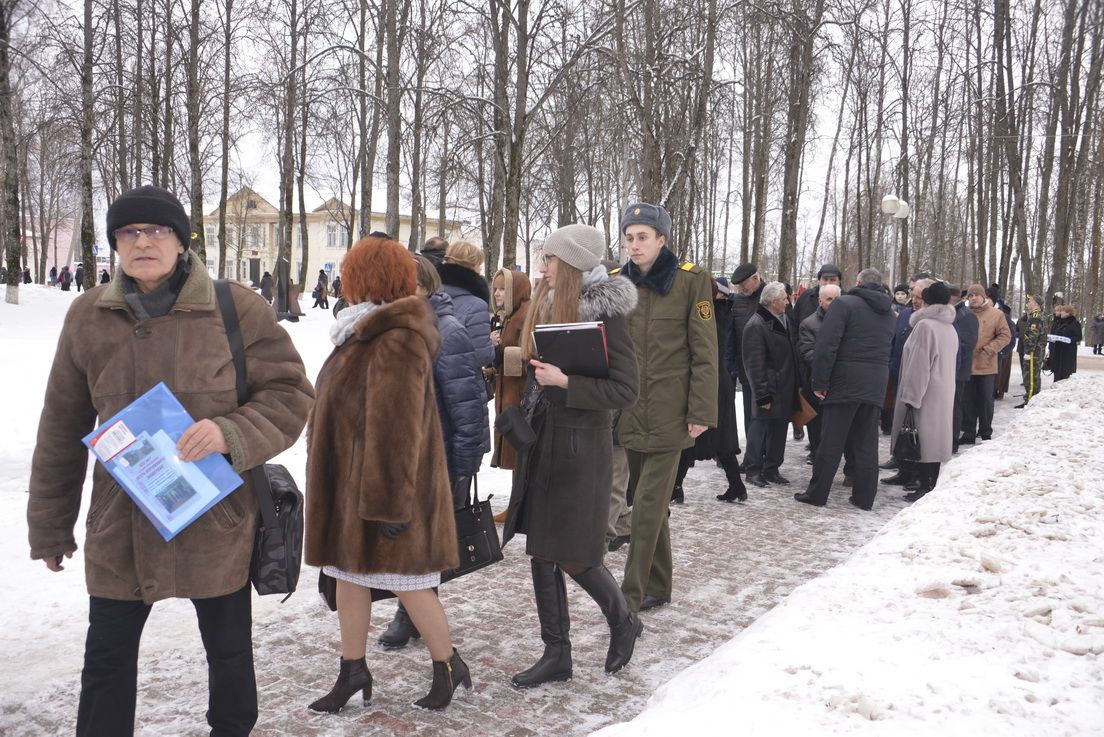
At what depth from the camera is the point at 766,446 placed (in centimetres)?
968

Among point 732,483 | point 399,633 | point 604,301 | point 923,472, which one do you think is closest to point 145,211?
point 604,301

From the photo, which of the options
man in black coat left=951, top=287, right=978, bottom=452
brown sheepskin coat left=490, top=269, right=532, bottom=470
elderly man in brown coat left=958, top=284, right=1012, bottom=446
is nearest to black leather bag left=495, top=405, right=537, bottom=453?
brown sheepskin coat left=490, top=269, right=532, bottom=470

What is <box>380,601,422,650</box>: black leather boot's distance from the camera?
182 inches

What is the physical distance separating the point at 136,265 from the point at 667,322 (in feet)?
9.85

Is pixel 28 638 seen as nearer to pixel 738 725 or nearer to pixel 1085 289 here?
pixel 738 725

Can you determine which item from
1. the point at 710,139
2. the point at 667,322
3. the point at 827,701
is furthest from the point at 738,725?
the point at 710,139

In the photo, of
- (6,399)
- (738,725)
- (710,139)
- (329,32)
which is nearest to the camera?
(738,725)

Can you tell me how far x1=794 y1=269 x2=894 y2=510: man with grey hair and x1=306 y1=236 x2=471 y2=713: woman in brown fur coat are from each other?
5452 mm

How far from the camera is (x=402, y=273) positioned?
3.71m

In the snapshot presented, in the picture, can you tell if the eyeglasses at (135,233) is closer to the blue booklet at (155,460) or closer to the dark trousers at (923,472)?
the blue booklet at (155,460)

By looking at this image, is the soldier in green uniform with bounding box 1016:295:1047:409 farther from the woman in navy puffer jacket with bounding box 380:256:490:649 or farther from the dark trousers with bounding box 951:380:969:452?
the woman in navy puffer jacket with bounding box 380:256:490:649

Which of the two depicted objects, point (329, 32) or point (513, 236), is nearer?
point (513, 236)

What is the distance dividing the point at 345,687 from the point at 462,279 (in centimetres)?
261

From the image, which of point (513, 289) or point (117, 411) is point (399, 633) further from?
point (513, 289)
